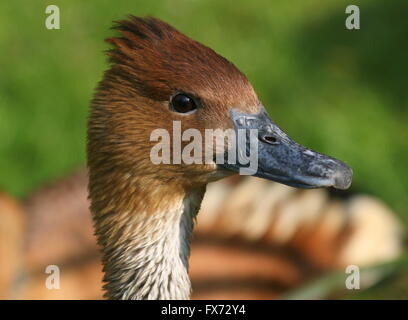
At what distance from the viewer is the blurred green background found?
497 centimetres

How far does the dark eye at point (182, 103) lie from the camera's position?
2.56 m

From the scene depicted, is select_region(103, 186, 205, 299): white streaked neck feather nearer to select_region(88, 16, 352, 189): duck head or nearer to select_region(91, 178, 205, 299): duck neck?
select_region(91, 178, 205, 299): duck neck

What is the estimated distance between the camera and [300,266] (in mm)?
4004

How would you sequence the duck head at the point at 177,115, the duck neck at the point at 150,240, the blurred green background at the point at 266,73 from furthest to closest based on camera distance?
the blurred green background at the point at 266,73
the duck neck at the point at 150,240
the duck head at the point at 177,115

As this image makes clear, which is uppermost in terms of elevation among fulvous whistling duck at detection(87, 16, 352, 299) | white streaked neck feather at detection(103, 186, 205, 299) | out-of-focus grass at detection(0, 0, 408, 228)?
out-of-focus grass at detection(0, 0, 408, 228)

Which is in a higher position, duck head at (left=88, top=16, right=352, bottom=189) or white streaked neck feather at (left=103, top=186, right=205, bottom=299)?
duck head at (left=88, top=16, right=352, bottom=189)

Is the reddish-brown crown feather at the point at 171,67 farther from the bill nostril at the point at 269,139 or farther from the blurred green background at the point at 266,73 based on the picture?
the blurred green background at the point at 266,73

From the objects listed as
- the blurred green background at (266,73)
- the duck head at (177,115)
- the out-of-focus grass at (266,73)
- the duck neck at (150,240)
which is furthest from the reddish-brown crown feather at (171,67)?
the out-of-focus grass at (266,73)

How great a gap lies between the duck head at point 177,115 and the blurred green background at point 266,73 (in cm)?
203

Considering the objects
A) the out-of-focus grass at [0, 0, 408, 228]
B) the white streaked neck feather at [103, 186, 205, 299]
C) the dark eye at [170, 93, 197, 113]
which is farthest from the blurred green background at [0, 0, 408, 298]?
the dark eye at [170, 93, 197, 113]

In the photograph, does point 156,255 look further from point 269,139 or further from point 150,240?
point 269,139

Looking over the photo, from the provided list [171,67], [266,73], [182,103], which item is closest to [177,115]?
[182,103]

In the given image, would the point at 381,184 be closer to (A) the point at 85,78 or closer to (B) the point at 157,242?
(A) the point at 85,78
